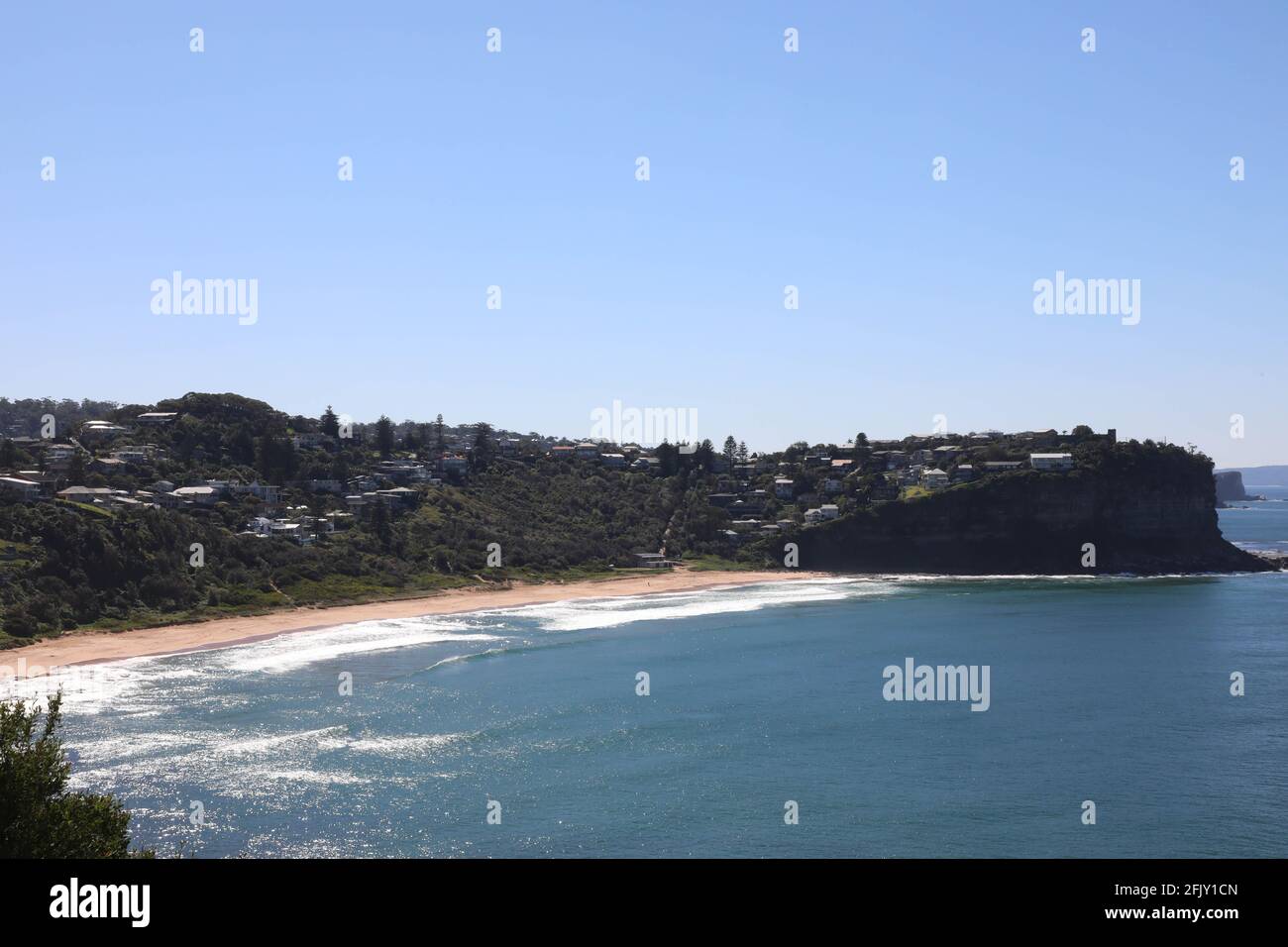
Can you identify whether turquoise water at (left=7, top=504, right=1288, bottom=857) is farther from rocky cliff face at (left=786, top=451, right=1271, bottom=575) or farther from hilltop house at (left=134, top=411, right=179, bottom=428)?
hilltop house at (left=134, top=411, right=179, bottom=428)

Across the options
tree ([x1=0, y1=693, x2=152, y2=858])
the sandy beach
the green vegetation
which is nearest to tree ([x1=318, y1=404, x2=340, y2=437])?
the green vegetation

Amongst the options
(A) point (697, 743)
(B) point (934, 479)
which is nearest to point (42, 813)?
(A) point (697, 743)

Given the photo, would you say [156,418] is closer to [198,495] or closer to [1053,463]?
[198,495]

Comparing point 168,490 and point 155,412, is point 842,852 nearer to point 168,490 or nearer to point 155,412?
A: point 168,490

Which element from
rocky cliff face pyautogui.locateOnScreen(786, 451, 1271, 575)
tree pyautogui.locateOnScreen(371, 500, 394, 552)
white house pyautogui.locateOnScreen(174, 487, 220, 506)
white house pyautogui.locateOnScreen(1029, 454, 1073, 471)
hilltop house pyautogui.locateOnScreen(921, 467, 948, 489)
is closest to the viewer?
white house pyautogui.locateOnScreen(174, 487, 220, 506)
